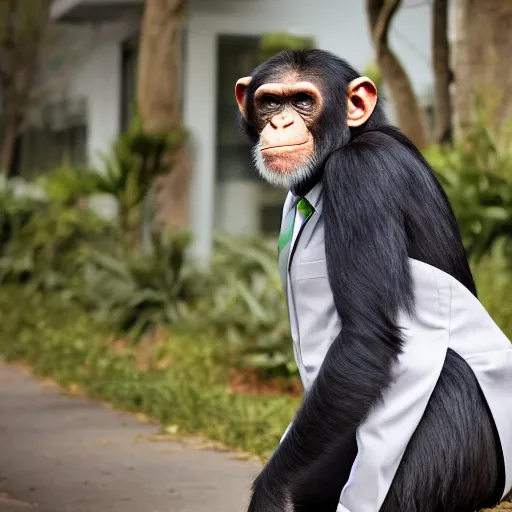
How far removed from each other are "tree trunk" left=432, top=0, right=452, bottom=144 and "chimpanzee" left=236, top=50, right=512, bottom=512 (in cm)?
857

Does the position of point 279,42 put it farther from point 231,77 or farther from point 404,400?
point 404,400

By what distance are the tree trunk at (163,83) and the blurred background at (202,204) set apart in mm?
19

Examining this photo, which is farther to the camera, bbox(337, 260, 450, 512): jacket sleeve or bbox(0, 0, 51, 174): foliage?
bbox(0, 0, 51, 174): foliage

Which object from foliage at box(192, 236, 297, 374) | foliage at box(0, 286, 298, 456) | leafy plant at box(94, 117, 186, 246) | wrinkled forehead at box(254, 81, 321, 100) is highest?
wrinkled forehead at box(254, 81, 321, 100)

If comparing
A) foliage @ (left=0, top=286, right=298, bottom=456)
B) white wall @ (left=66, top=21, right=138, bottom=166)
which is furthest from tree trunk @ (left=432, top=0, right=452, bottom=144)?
white wall @ (left=66, top=21, right=138, bottom=166)

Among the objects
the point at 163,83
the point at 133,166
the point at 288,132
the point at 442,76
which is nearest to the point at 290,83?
the point at 288,132

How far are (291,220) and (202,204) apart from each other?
11625mm

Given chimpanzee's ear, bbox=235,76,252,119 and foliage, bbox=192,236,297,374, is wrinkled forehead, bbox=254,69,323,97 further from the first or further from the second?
foliage, bbox=192,236,297,374

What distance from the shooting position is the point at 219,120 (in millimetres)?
15031

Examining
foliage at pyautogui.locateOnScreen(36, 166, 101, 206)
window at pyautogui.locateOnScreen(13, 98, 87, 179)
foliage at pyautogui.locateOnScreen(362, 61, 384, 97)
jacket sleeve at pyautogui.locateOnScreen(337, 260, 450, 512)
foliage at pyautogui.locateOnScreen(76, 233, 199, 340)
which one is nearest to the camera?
jacket sleeve at pyautogui.locateOnScreen(337, 260, 450, 512)

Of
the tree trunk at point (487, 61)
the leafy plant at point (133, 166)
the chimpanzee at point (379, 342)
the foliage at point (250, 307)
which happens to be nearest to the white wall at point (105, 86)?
the leafy plant at point (133, 166)

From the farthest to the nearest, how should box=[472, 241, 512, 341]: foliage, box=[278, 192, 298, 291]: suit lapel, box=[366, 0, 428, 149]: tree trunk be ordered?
box=[366, 0, 428, 149]: tree trunk < box=[472, 241, 512, 341]: foliage < box=[278, 192, 298, 291]: suit lapel

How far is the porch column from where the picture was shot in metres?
14.8

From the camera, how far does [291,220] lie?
10.9 ft
